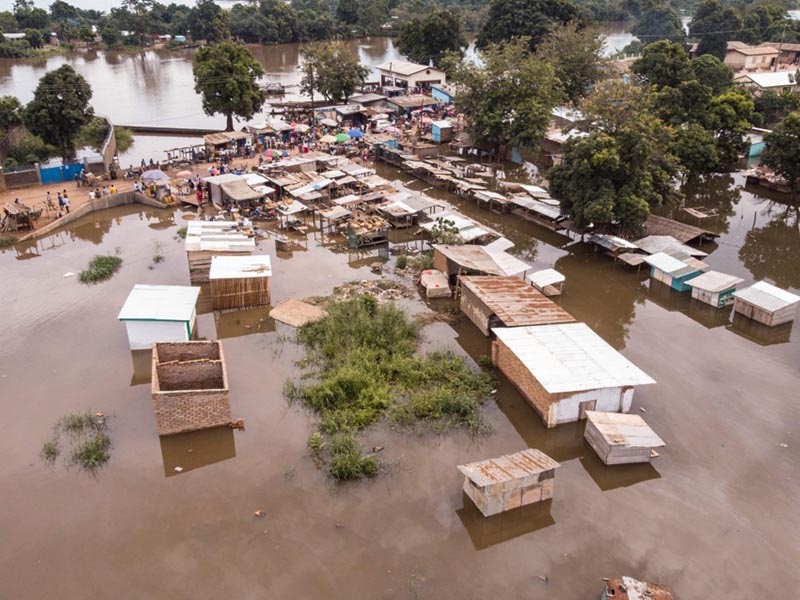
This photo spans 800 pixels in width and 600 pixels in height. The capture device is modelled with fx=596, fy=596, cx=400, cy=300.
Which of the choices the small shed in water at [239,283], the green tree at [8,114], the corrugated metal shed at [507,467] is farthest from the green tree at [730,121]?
the green tree at [8,114]

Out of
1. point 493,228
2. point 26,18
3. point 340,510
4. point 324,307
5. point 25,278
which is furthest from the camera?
point 26,18

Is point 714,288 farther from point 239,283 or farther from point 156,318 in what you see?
point 156,318

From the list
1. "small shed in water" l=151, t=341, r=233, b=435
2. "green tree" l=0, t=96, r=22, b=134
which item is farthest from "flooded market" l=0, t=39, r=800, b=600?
"green tree" l=0, t=96, r=22, b=134

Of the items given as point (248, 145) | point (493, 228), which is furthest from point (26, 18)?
point (493, 228)

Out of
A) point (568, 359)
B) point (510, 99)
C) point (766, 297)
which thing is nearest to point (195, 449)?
point (568, 359)

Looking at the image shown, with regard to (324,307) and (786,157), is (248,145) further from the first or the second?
(786,157)

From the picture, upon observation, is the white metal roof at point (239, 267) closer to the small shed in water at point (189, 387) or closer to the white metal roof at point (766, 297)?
the small shed in water at point (189, 387)
